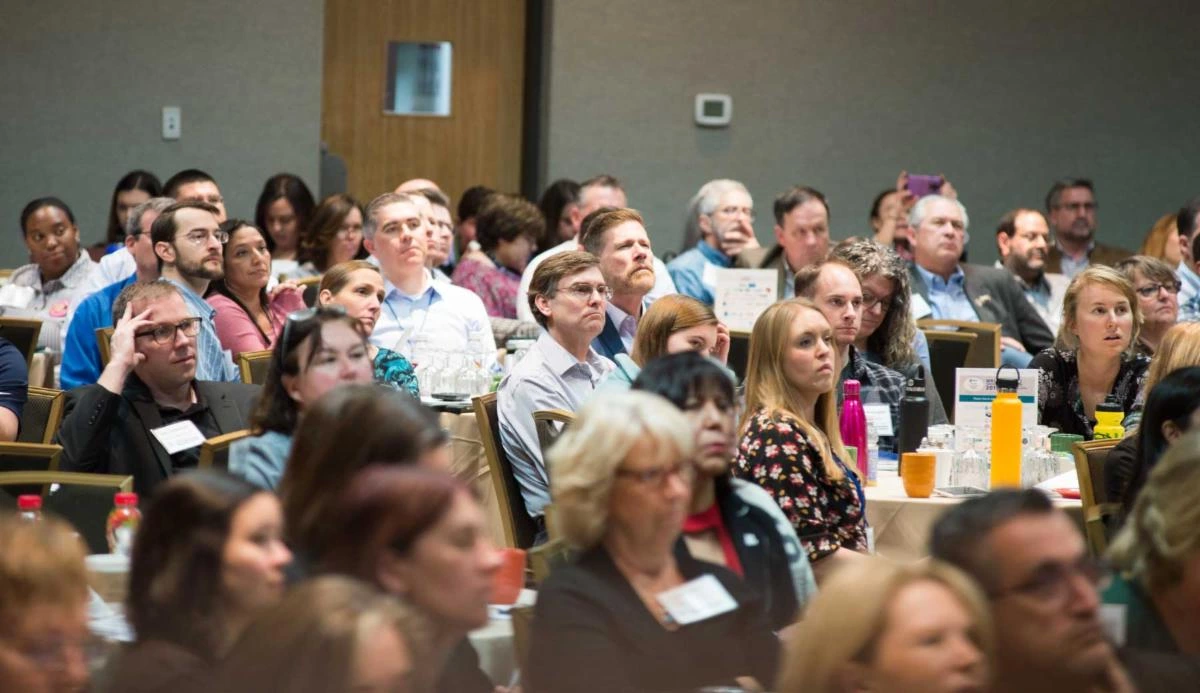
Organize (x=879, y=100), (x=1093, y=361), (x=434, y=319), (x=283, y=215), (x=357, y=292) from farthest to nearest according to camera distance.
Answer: (x=879, y=100), (x=283, y=215), (x=434, y=319), (x=357, y=292), (x=1093, y=361)

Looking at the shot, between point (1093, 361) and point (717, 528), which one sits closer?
point (717, 528)

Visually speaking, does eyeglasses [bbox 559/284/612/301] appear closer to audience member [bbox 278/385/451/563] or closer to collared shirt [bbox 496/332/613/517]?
collared shirt [bbox 496/332/613/517]

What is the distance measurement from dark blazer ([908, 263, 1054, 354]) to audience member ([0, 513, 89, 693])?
20.4ft

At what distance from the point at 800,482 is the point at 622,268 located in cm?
211

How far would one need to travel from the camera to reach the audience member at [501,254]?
25.7 ft

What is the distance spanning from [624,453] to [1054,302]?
6466 millimetres

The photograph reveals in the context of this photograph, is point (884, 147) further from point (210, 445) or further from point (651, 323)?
point (210, 445)

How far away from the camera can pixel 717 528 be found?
2.94 meters

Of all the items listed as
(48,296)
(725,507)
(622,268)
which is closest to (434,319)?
(622,268)

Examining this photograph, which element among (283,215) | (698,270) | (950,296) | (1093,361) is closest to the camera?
(1093,361)

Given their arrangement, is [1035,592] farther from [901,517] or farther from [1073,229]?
[1073,229]

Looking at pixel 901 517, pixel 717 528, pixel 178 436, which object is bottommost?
pixel 901 517

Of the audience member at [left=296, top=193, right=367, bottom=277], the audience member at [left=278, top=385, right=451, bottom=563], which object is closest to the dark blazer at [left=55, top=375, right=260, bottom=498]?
the audience member at [left=278, top=385, right=451, bottom=563]

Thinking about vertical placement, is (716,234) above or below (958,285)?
above
